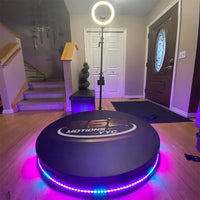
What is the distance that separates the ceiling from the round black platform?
2.95m

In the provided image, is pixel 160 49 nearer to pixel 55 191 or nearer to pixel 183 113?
pixel 183 113

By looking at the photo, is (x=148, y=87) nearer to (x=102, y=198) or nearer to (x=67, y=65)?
(x=67, y=65)

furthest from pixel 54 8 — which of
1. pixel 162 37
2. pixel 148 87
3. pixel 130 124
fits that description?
pixel 130 124

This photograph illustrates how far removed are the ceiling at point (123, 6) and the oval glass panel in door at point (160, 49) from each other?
77cm

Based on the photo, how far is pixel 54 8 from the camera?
3.63m

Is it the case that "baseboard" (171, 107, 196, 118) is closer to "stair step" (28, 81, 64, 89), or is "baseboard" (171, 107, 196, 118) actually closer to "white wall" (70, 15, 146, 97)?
"white wall" (70, 15, 146, 97)

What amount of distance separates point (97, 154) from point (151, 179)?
415mm

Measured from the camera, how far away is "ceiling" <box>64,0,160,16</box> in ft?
8.55

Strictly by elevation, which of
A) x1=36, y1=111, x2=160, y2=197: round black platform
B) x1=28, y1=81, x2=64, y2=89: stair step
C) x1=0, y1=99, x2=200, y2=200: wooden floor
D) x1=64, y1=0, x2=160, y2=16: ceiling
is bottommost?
x1=0, y1=99, x2=200, y2=200: wooden floor

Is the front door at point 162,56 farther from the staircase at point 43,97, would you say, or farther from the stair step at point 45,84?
the stair step at point 45,84

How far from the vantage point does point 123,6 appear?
108 inches

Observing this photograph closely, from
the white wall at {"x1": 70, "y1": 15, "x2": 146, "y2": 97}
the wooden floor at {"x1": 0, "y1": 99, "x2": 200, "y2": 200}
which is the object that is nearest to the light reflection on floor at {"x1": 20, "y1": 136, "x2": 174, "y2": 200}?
the wooden floor at {"x1": 0, "y1": 99, "x2": 200, "y2": 200}

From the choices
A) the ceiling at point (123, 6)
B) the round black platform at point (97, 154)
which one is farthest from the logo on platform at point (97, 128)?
the ceiling at point (123, 6)

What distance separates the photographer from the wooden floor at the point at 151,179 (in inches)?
26.6
